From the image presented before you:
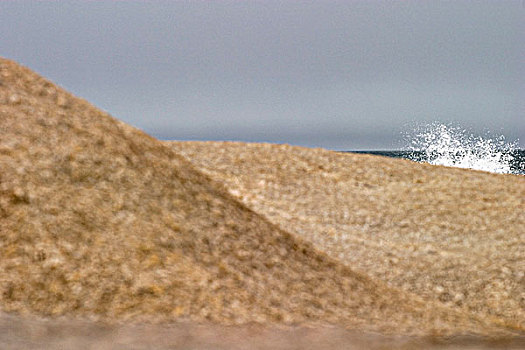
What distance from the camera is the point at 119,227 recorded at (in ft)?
16.7

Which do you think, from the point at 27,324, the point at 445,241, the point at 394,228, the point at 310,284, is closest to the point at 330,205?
the point at 394,228

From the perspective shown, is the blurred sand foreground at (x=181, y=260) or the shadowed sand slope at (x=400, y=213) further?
the shadowed sand slope at (x=400, y=213)

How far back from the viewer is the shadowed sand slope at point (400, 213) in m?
7.43

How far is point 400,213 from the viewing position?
31.7 feet

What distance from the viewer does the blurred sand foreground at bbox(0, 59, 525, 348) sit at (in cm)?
426

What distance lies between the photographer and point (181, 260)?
4.91m

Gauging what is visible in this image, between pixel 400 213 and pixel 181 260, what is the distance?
578cm

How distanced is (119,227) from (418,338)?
2924 mm

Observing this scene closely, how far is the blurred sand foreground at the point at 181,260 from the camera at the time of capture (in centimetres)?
426

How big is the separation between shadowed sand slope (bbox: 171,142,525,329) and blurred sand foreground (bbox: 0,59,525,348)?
44mm

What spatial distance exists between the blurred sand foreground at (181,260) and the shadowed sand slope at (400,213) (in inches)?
1.7

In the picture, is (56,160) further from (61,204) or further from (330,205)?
(330,205)

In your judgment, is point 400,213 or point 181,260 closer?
point 181,260

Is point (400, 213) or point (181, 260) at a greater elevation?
point (400, 213)
